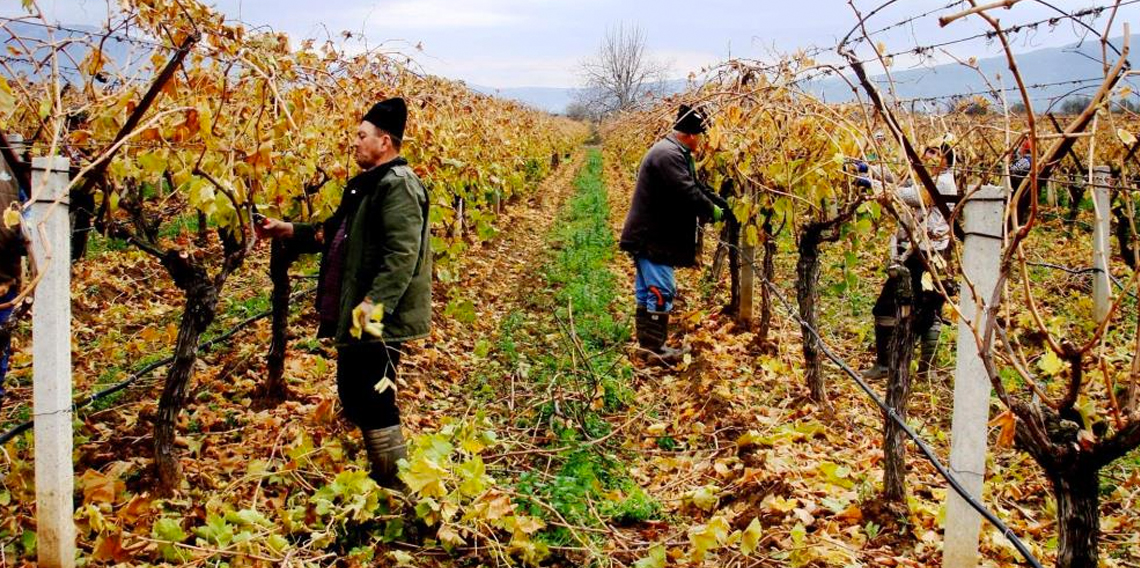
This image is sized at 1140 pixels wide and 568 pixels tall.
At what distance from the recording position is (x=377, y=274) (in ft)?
12.4

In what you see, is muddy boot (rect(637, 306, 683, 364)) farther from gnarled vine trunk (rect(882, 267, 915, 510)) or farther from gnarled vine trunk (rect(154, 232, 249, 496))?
gnarled vine trunk (rect(154, 232, 249, 496))

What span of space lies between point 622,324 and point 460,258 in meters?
2.98

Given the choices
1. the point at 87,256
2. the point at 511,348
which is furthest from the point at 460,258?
the point at 87,256

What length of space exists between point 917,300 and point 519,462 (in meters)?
2.32

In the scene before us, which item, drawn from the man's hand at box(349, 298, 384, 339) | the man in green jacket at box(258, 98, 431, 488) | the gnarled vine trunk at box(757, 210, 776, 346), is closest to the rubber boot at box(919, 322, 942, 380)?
the gnarled vine trunk at box(757, 210, 776, 346)

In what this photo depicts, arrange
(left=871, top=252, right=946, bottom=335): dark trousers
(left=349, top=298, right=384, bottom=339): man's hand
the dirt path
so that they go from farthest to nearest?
the dirt path < (left=871, top=252, right=946, bottom=335): dark trousers < (left=349, top=298, right=384, bottom=339): man's hand

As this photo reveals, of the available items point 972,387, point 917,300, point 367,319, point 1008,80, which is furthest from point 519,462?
point 1008,80

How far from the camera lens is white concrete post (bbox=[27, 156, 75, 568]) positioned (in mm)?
2785

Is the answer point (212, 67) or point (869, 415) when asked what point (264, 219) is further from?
point (869, 415)

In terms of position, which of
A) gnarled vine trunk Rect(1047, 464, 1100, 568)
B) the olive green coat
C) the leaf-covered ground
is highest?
the olive green coat

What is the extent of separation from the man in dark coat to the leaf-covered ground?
35 centimetres

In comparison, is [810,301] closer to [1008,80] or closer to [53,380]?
[1008,80]

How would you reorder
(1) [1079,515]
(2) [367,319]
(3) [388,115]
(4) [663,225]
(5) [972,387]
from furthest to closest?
(4) [663,225]
(3) [388,115]
(2) [367,319]
(5) [972,387]
(1) [1079,515]

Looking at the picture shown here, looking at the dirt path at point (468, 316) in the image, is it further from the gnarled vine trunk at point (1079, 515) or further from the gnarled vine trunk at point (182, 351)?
the gnarled vine trunk at point (1079, 515)
